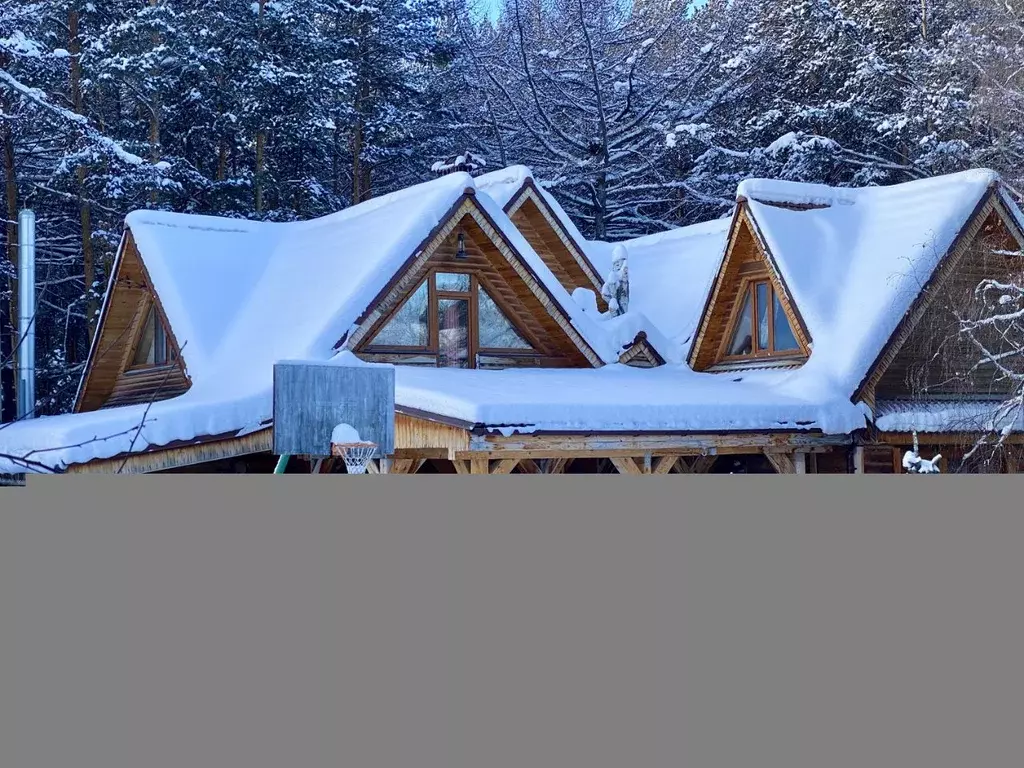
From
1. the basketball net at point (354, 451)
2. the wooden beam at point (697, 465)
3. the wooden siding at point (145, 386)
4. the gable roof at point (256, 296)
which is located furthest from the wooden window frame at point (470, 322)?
the basketball net at point (354, 451)

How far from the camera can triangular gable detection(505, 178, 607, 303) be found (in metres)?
21.0

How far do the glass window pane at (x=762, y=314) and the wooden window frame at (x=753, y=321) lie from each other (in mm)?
34

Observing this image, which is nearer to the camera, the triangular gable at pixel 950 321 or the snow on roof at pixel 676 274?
the triangular gable at pixel 950 321

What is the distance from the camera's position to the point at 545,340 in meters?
17.8

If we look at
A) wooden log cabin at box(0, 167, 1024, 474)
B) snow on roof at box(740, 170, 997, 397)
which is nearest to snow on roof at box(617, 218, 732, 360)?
wooden log cabin at box(0, 167, 1024, 474)

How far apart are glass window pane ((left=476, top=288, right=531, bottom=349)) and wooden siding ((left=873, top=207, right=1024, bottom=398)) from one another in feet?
15.9

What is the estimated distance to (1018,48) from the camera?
22.5 meters

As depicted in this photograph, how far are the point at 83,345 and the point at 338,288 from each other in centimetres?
1872

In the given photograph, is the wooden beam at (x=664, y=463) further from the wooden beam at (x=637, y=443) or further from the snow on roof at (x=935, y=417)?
the snow on roof at (x=935, y=417)

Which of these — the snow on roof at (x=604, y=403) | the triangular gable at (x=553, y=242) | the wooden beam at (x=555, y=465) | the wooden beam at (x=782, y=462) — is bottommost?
the wooden beam at (x=555, y=465)

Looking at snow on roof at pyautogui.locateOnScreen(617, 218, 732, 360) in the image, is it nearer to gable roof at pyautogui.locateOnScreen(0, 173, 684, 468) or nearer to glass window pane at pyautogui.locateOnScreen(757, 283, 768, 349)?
glass window pane at pyautogui.locateOnScreen(757, 283, 768, 349)

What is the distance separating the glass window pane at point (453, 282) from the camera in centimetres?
1717

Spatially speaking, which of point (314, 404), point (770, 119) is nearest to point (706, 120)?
point (770, 119)

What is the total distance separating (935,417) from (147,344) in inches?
446
